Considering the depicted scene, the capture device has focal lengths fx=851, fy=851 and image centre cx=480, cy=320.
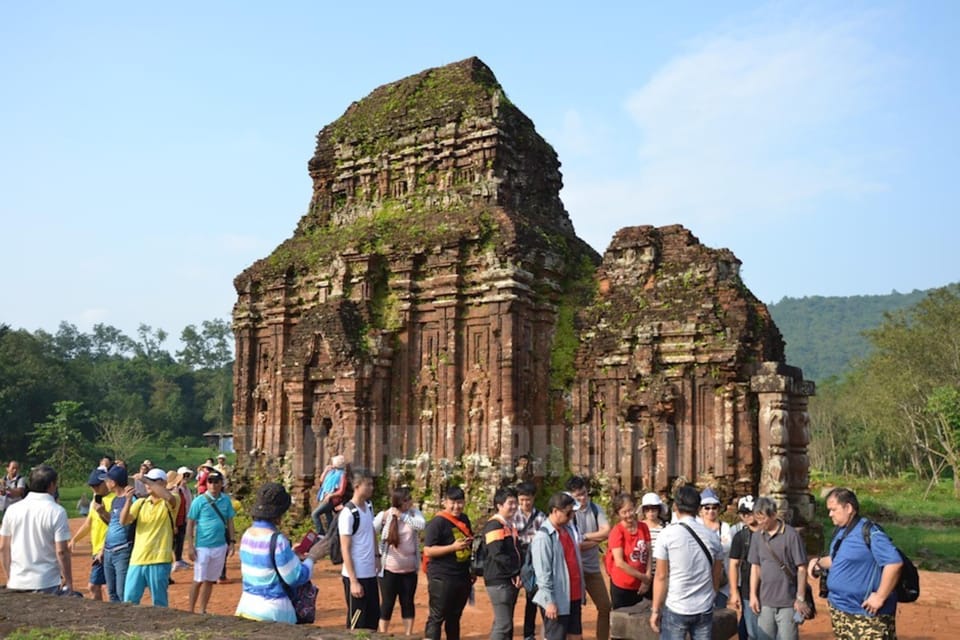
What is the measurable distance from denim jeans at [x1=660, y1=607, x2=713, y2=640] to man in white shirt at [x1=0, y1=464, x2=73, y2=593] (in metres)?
4.60

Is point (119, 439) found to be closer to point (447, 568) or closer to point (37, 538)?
point (37, 538)

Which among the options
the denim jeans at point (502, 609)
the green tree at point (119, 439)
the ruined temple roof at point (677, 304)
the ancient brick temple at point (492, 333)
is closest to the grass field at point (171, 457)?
the green tree at point (119, 439)

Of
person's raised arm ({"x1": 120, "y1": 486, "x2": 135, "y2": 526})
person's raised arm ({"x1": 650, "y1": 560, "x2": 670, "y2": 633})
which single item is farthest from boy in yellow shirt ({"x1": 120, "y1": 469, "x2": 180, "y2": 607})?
person's raised arm ({"x1": 650, "y1": 560, "x2": 670, "y2": 633})

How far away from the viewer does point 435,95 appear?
1788 cm

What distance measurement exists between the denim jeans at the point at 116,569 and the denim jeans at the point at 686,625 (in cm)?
467

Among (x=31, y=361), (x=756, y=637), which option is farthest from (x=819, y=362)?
(x=756, y=637)

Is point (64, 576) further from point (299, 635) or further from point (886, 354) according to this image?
point (886, 354)

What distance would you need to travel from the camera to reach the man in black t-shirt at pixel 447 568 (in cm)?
701

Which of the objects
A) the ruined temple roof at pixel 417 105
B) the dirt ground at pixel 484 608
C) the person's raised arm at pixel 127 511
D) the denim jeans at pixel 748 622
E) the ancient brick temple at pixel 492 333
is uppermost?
the ruined temple roof at pixel 417 105

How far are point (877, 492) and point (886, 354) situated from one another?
7.11 meters

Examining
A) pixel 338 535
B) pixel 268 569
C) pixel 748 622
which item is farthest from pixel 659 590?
pixel 338 535

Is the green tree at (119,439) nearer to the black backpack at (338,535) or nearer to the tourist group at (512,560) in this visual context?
the tourist group at (512,560)

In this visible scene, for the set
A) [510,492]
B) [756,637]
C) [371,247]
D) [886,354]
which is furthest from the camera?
[886,354]

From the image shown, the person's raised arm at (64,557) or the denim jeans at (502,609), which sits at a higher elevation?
the person's raised arm at (64,557)
